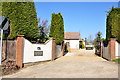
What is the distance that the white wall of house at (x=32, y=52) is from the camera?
11.2 meters

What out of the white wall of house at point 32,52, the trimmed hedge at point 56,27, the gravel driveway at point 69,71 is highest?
the trimmed hedge at point 56,27

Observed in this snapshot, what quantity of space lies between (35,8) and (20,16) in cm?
233

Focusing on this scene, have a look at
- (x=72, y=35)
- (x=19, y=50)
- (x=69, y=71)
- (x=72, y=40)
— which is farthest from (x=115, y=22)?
(x=72, y=35)

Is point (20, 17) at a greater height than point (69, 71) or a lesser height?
greater

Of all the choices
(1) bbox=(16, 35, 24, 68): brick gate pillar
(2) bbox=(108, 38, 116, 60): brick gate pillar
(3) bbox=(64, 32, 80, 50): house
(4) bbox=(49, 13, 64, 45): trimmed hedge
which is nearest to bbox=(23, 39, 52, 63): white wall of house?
(1) bbox=(16, 35, 24, 68): brick gate pillar

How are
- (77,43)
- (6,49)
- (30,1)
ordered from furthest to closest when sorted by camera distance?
(77,43) < (30,1) < (6,49)

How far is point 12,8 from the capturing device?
11320 millimetres

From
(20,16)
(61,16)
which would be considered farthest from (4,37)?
(61,16)

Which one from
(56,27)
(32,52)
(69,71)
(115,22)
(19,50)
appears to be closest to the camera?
(69,71)

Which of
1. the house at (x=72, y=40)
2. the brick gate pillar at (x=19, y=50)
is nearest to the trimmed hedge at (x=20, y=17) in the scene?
the brick gate pillar at (x=19, y=50)

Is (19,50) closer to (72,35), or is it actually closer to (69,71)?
(69,71)

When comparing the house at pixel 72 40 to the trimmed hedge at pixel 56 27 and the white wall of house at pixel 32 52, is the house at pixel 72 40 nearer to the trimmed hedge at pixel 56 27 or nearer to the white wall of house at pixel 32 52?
the trimmed hedge at pixel 56 27

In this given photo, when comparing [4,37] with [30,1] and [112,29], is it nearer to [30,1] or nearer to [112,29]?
[30,1]

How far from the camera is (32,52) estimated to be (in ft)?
38.9
